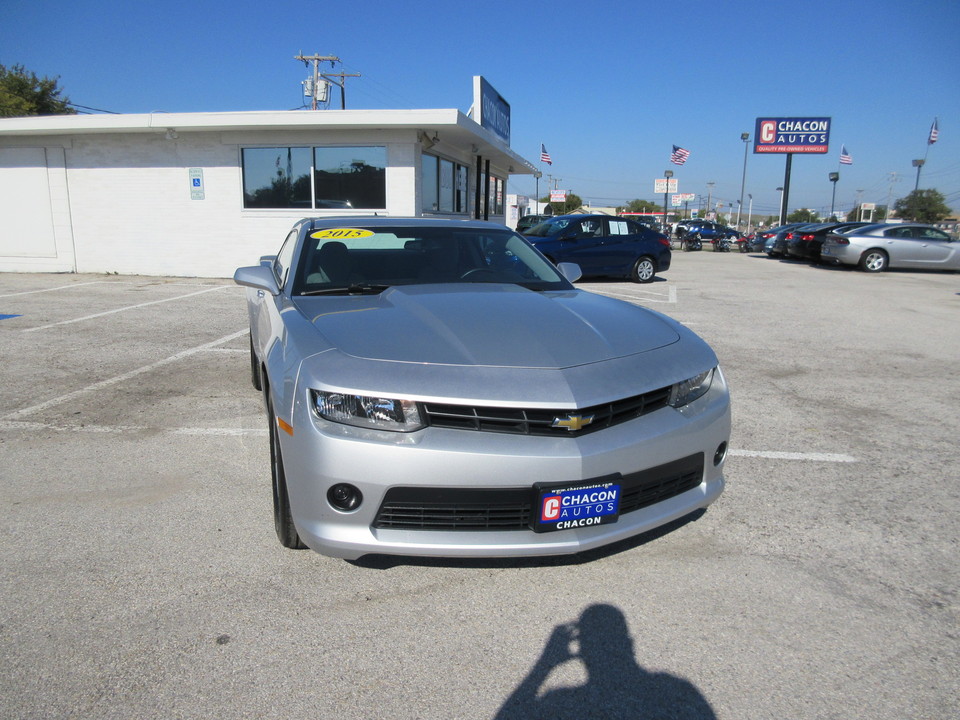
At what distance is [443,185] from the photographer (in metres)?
16.9

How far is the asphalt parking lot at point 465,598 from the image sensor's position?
2090 millimetres

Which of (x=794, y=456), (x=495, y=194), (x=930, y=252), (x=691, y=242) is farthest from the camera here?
(x=691, y=242)

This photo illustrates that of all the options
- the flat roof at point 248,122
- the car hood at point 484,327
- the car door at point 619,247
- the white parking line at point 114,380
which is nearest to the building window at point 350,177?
the flat roof at point 248,122

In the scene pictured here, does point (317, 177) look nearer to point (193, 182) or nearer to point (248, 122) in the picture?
point (248, 122)

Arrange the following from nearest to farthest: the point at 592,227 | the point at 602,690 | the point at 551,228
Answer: the point at 602,690 < the point at 592,227 < the point at 551,228

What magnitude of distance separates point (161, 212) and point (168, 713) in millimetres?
15282

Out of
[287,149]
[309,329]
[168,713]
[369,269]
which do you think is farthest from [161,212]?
[168,713]

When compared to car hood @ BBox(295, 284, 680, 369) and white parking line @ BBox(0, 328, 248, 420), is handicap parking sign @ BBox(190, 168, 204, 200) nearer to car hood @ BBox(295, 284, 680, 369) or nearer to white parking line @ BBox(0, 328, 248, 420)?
white parking line @ BBox(0, 328, 248, 420)

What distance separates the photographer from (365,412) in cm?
236

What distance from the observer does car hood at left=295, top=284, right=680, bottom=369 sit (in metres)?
2.57

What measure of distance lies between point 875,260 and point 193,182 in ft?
62.4

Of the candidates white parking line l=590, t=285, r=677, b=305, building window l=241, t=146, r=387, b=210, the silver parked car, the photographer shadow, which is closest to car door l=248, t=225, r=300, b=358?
the photographer shadow

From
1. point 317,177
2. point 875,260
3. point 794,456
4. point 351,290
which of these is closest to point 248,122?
point 317,177

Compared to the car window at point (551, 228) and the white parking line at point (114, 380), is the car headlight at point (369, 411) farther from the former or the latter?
the car window at point (551, 228)
